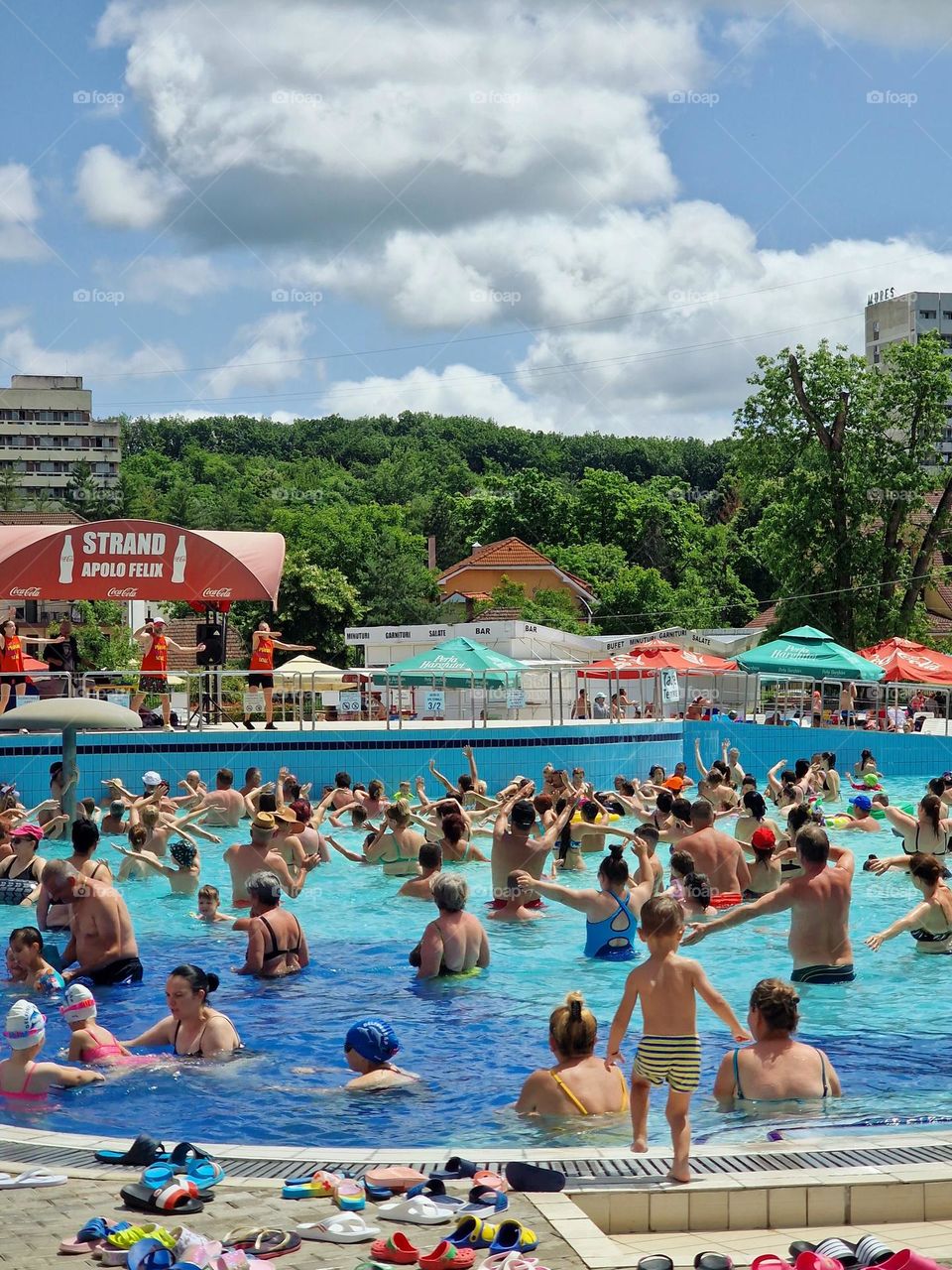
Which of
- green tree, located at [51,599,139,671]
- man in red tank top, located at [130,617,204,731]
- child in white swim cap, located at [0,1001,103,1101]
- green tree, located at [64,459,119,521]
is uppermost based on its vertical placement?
green tree, located at [64,459,119,521]

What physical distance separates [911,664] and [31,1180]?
25.5 meters

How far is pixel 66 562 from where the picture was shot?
22984mm

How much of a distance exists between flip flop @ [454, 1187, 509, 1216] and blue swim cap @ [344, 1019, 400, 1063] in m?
2.64

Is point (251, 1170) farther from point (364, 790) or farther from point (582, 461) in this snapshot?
point (582, 461)

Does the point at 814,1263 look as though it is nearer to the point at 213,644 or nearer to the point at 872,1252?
the point at 872,1252

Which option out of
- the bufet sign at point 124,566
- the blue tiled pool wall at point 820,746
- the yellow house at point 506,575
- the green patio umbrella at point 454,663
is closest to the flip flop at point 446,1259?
the green patio umbrella at point 454,663

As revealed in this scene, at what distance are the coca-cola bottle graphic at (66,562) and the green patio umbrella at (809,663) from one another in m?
12.0

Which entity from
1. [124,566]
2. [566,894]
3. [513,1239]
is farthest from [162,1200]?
[124,566]

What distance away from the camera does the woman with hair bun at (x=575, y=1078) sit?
6.78 m

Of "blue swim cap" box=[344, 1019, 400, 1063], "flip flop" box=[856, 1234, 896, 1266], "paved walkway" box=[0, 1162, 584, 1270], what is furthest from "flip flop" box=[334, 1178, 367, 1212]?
"blue swim cap" box=[344, 1019, 400, 1063]

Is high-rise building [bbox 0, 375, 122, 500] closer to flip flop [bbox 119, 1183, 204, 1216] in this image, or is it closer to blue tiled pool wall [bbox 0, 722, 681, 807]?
blue tiled pool wall [bbox 0, 722, 681, 807]

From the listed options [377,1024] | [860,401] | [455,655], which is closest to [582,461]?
[860,401]

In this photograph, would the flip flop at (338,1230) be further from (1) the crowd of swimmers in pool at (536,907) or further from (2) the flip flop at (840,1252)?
(2) the flip flop at (840,1252)

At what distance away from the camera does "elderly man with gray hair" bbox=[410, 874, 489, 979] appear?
990 cm
